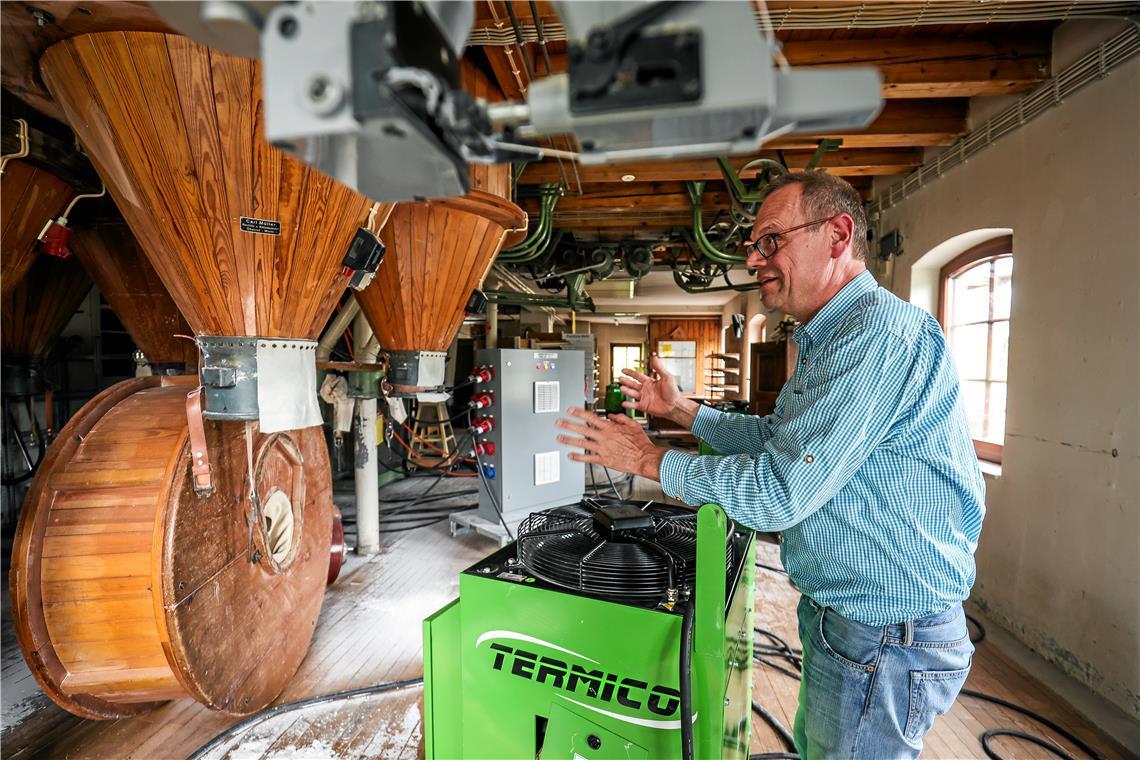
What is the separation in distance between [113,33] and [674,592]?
79.1 inches

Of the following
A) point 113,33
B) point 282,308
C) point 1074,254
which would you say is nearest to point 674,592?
point 282,308

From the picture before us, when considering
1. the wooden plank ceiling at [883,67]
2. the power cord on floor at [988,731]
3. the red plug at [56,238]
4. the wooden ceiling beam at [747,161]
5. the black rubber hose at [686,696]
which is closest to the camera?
the black rubber hose at [686,696]

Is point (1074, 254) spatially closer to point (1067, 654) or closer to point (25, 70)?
point (1067, 654)

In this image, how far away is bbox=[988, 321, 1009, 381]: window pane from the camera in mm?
3078

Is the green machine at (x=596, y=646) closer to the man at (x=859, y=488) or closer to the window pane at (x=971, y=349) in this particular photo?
the man at (x=859, y=488)

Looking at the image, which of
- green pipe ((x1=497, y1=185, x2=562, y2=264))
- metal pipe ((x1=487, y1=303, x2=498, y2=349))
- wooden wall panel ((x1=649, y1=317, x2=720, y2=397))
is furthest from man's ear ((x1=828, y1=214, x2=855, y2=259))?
wooden wall panel ((x1=649, y1=317, x2=720, y2=397))

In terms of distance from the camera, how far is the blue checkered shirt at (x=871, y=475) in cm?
101

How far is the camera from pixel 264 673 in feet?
6.96

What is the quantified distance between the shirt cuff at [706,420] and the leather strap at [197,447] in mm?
1577

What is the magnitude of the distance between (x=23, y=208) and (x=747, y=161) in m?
3.92

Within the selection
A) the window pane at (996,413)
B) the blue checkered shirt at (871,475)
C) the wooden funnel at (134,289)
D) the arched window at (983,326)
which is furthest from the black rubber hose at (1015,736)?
the wooden funnel at (134,289)

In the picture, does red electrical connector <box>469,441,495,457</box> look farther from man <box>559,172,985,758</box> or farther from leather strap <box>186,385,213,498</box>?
man <box>559,172,985,758</box>

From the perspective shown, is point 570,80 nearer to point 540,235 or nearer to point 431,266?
point 431,266

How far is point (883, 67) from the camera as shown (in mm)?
2641
